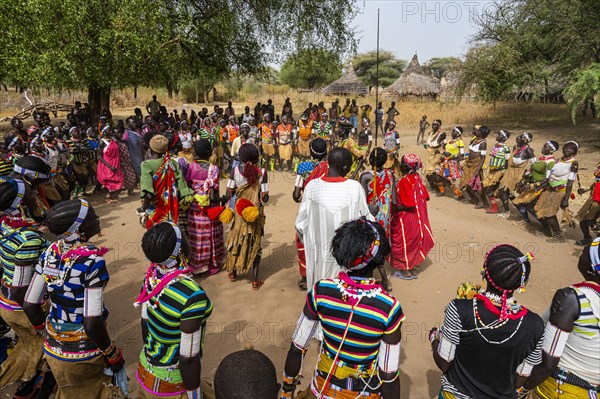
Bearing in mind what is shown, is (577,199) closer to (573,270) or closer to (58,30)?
(573,270)

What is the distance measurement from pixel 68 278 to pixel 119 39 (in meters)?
9.67

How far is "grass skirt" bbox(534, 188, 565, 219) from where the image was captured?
21.4 feet

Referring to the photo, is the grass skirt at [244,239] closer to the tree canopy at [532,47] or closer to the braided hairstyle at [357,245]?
the braided hairstyle at [357,245]

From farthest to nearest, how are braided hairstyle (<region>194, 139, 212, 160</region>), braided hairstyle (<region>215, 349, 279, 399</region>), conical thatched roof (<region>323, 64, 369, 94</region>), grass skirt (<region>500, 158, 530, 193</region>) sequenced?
1. conical thatched roof (<region>323, 64, 369, 94</region>)
2. grass skirt (<region>500, 158, 530, 193</region>)
3. braided hairstyle (<region>194, 139, 212, 160</region>)
4. braided hairstyle (<region>215, 349, 279, 399</region>)

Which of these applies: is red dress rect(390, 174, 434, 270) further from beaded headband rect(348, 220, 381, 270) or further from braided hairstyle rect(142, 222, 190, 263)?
braided hairstyle rect(142, 222, 190, 263)

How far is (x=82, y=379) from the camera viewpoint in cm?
247

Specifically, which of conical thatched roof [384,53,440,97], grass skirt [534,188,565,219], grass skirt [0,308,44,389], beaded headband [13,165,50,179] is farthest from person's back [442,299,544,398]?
conical thatched roof [384,53,440,97]

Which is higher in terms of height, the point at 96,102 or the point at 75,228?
the point at 96,102

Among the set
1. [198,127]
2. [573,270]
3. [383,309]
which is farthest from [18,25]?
[573,270]

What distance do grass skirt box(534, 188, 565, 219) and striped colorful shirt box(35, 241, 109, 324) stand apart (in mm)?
6794

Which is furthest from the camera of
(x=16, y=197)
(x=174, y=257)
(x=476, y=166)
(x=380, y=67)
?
(x=380, y=67)

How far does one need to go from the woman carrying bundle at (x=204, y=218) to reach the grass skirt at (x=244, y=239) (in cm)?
36

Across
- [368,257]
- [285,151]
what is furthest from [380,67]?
[368,257]

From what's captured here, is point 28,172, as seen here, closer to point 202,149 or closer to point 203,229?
point 202,149
